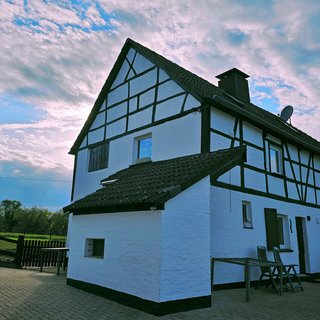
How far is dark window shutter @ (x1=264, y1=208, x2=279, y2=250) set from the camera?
34.0 ft

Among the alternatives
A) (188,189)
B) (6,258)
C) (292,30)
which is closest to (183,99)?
(292,30)

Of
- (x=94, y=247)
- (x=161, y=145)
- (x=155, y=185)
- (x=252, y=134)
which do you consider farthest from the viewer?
(x=252, y=134)

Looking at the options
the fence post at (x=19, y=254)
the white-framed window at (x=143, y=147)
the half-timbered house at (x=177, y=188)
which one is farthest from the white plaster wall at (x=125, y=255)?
the fence post at (x=19, y=254)

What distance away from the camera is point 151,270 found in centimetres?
567

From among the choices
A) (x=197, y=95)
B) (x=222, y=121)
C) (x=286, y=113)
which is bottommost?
(x=222, y=121)

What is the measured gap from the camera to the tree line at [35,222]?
48.1 meters

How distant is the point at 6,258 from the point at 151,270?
9.20m

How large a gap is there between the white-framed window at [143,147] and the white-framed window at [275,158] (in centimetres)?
471

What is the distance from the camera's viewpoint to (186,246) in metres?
6.01

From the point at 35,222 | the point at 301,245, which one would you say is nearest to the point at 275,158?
the point at 301,245

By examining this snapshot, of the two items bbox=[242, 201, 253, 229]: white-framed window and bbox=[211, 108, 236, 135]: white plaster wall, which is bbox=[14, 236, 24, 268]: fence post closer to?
bbox=[242, 201, 253, 229]: white-framed window

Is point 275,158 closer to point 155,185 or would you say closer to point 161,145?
point 161,145

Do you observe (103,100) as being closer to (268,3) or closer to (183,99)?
(183,99)

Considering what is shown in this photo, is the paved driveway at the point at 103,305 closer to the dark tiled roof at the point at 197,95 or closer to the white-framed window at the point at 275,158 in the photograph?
the white-framed window at the point at 275,158
